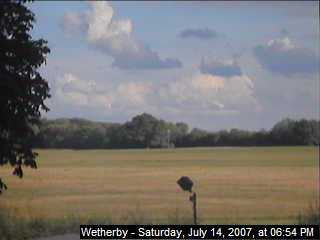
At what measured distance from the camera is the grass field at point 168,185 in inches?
798

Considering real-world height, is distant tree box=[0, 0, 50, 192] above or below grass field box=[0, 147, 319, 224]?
above

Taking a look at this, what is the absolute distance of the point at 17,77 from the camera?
1251 centimetres

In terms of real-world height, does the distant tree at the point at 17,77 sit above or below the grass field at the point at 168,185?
above

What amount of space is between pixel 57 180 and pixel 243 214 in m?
10.3

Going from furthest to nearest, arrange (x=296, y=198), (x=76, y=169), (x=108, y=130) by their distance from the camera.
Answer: (x=76, y=169) < (x=108, y=130) < (x=296, y=198)

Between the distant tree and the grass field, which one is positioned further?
the grass field

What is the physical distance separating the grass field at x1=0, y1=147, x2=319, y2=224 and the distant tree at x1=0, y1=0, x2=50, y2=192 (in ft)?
12.1

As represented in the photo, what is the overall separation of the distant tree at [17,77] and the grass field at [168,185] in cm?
370

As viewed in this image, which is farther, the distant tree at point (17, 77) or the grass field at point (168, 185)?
the grass field at point (168, 185)

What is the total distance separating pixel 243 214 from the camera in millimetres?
20953

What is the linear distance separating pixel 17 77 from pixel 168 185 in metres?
15.6

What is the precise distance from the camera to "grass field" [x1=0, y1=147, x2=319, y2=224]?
2027 centimetres

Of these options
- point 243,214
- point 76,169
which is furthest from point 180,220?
point 76,169

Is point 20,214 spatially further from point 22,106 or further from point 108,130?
point 108,130
